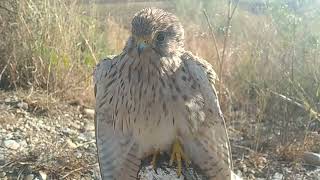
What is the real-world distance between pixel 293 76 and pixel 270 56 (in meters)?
0.50

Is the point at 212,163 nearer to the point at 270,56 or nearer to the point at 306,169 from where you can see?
the point at 306,169

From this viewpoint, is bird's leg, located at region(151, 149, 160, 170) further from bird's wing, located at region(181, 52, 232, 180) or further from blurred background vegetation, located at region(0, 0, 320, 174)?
blurred background vegetation, located at region(0, 0, 320, 174)

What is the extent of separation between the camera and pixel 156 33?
2852 millimetres

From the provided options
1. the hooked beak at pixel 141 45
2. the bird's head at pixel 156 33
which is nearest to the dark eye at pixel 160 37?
the bird's head at pixel 156 33

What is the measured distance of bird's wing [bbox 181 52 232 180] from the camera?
3070 millimetres

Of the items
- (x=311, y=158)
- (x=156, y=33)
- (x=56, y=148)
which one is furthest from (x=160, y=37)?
(x=311, y=158)

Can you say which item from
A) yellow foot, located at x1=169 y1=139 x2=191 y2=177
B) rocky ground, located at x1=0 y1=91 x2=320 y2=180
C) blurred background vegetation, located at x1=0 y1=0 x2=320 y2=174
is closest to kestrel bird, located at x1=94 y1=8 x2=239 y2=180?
yellow foot, located at x1=169 y1=139 x2=191 y2=177

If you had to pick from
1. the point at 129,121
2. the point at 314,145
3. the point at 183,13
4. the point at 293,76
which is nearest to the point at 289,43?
the point at 293,76

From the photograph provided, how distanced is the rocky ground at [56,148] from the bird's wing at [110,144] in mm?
1119

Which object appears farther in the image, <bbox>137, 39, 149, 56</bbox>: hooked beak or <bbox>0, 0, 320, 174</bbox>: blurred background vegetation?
<bbox>0, 0, 320, 174</bbox>: blurred background vegetation

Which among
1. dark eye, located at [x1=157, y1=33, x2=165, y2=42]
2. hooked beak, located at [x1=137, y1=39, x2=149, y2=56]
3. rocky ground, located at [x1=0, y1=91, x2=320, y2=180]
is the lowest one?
rocky ground, located at [x1=0, y1=91, x2=320, y2=180]

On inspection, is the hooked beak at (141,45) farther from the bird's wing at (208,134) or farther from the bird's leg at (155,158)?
the bird's leg at (155,158)

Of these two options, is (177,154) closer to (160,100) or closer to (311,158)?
(160,100)

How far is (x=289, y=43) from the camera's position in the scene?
5.28m
